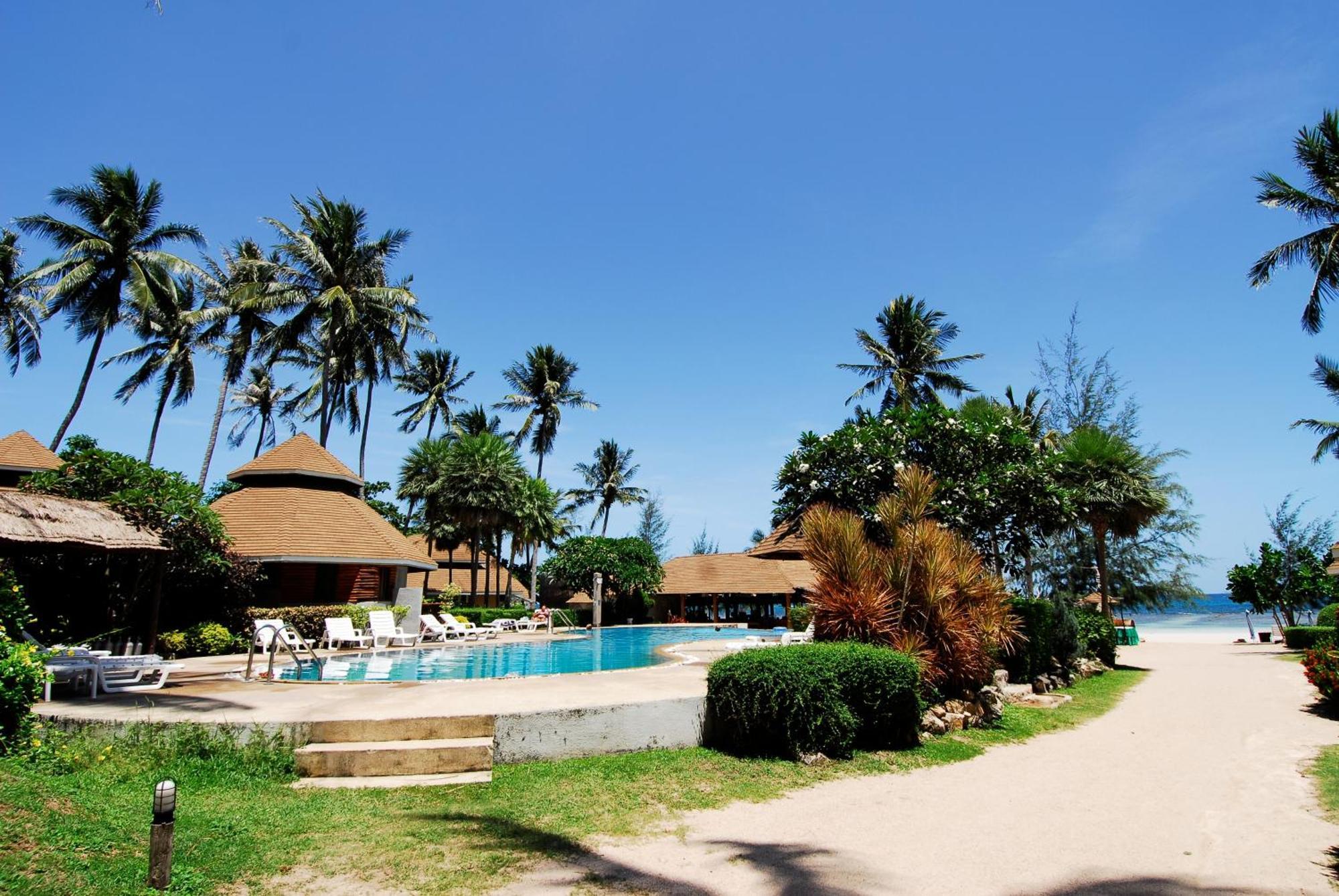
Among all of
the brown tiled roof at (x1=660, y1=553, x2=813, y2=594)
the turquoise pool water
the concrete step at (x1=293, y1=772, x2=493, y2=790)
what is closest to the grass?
the concrete step at (x1=293, y1=772, x2=493, y2=790)

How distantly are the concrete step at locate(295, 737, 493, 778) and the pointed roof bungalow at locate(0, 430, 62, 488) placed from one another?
25016 mm

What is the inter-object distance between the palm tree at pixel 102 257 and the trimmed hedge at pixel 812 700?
31.1 metres

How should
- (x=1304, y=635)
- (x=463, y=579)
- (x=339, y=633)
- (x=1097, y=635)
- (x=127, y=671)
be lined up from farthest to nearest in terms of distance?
(x=463, y=579) < (x=1304, y=635) < (x=1097, y=635) < (x=339, y=633) < (x=127, y=671)

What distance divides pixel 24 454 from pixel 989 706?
3178cm

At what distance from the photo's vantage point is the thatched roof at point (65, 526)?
33.8 feet

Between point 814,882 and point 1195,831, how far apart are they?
3.72 meters

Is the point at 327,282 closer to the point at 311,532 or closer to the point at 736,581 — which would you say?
the point at 311,532

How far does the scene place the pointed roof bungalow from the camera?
84.0ft

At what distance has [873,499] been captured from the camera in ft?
52.4

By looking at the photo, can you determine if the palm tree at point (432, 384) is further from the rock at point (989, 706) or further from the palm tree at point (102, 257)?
the rock at point (989, 706)

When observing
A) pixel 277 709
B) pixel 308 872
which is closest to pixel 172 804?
pixel 308 872

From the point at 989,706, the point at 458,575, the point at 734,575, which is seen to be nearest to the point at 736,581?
the point at 734,575

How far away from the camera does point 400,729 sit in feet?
25.4

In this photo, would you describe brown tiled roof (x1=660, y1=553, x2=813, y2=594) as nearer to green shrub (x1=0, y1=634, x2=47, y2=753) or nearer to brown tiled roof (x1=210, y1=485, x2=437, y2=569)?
brown tiled roof (x1=210, y1=485, x2=437, y2=569)
